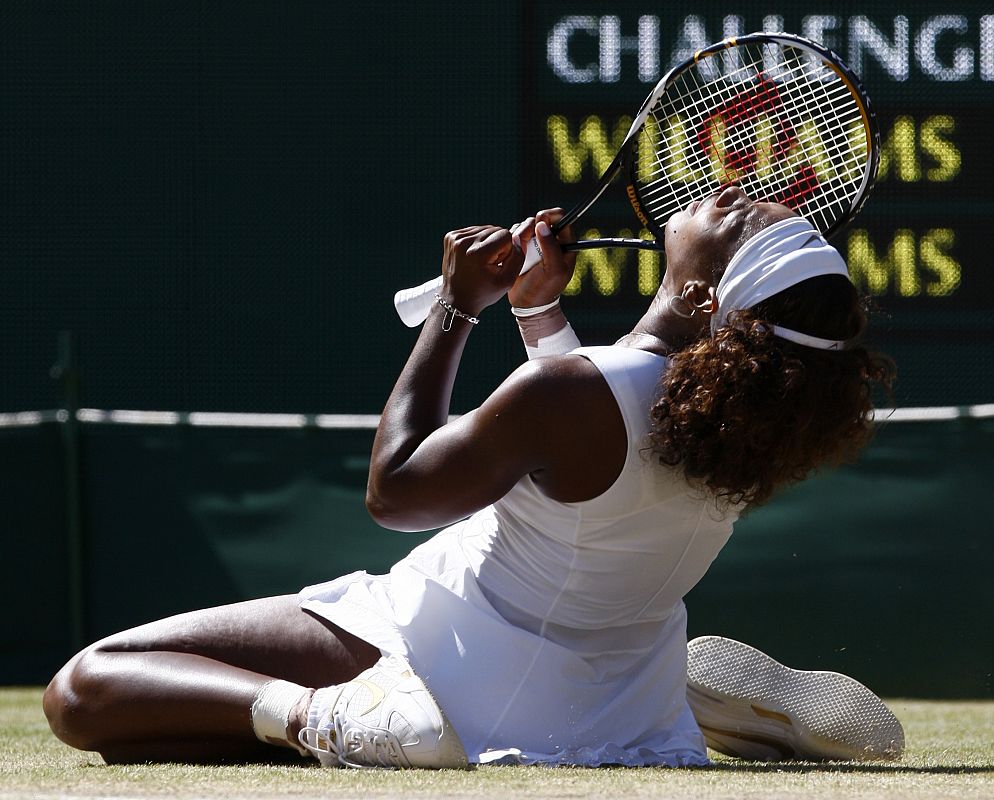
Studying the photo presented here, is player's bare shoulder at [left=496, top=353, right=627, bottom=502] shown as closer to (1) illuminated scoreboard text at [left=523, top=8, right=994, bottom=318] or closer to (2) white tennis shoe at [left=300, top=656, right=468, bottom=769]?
(2) white tennis shoe at [left=300, top=656, right=468, bottom=769]

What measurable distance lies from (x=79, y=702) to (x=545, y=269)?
97cm

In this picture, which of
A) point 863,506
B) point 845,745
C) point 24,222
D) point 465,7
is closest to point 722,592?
point 863,506

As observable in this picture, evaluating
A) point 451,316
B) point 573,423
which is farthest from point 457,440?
point 451,316

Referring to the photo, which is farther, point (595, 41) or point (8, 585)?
point (595, 41)

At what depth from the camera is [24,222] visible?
5.53 metres

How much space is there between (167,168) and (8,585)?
5.22 feet

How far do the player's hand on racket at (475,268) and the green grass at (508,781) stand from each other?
0.66 meters

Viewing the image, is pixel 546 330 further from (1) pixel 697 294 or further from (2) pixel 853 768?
(2) pixel 853 768

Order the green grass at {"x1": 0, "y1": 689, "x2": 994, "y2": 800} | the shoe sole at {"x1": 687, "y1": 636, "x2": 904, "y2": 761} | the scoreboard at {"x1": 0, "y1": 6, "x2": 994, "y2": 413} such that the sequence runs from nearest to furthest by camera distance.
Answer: the green grass at {"x1": 0, "y1": 689, "x2": 994, "y2": 800}, the shoe sole at {"x1": 687, "y1": 636, "x2": 904, "y2": 761}, the scoreboard at {"x1": 0, "y1": 6, "x2": 994, "y2": 413}

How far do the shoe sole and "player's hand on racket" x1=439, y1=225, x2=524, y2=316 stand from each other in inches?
28.0

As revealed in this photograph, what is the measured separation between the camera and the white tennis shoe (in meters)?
2.03

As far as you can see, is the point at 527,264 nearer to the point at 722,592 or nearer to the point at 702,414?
the point at 702,414

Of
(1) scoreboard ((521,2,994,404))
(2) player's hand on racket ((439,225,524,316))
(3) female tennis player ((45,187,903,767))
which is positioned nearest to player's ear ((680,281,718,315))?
(3) female tennis player ((45,187,903,767))

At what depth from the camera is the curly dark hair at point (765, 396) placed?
6.55 ft
